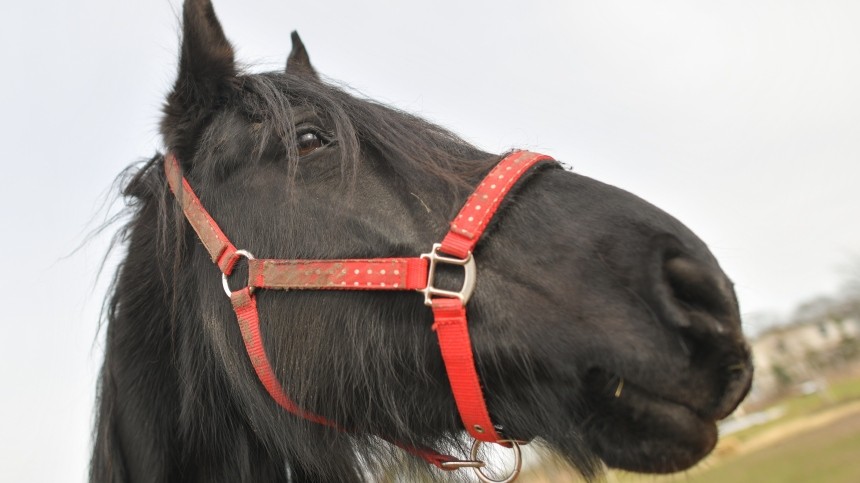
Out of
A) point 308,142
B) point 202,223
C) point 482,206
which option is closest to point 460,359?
point 482,206

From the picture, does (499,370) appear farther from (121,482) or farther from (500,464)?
(121,482)

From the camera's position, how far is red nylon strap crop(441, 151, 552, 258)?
2041mm

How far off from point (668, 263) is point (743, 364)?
0.36 meters

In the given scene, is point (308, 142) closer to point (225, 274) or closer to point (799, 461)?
point (225, 274)

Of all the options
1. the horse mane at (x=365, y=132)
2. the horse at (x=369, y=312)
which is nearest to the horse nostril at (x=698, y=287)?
the horse at (x=369, y=312)

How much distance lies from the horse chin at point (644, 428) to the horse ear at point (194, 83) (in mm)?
2069

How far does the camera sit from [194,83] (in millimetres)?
2832

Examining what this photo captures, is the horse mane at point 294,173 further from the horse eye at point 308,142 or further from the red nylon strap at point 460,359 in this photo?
the red nylon strap at point 460,359

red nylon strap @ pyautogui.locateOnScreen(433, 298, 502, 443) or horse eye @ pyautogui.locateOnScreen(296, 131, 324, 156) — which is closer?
red nylon strap @ pyautogui.locateOnScreen(433, 298, 502, 443)

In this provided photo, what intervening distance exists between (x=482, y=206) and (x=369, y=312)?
566 millimetres

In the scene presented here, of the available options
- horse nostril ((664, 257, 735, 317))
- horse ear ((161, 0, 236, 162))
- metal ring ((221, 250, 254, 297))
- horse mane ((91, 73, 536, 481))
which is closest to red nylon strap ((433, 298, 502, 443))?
horse mane ((91, 73, 536, 481))

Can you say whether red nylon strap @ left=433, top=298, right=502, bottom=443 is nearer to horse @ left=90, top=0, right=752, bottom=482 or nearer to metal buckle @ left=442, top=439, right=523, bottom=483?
horse @ left=90, top=0, right=752, bottom=482

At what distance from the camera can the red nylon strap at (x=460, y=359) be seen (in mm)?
1994

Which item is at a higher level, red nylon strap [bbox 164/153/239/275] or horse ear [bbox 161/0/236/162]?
horse ear [bbox 161/0/236/162]
